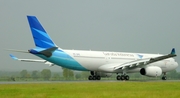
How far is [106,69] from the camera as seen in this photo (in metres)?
49.4

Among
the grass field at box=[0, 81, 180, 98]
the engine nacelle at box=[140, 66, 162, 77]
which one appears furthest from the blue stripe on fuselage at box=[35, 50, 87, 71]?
the grass field at box=[0, 81, 180, 98]

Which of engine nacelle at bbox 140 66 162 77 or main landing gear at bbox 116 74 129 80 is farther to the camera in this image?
main landing gear at bbox 116 74 129 80

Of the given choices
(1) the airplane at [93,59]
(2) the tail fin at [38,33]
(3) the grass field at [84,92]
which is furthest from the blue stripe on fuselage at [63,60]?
(3) the grass field at [84,92]

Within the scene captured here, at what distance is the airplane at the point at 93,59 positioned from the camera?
43.9m

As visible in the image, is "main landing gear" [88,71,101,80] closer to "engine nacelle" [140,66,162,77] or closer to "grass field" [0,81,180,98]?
"engine nacelle" [140,66,162,77]

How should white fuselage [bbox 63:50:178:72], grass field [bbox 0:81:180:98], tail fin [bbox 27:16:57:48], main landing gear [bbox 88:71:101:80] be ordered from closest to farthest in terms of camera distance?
1. grass field [bbox 0:81:180:98]
2. tail fin [bbox 27:16:57:48]
3. white fuselage [bbox 63:50:178:72]
4. main landing gear [bbox 88:71:101:80]

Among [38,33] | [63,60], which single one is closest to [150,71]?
[63,60]

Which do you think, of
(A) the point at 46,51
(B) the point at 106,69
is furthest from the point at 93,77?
(A) the point at 46,51

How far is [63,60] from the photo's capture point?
45.2m


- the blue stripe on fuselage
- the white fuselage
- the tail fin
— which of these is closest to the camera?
the tail fin

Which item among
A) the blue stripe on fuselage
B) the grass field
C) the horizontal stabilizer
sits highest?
the horizontal stabilizer

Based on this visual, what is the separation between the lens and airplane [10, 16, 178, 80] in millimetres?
43938

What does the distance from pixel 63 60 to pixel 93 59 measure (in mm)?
5021

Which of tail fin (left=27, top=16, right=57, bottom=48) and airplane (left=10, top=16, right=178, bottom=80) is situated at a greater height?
tail fin (left=27, top=16, right=57, bottom=48)
